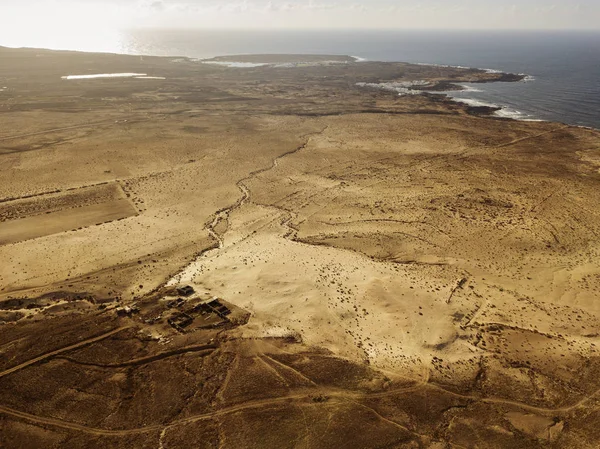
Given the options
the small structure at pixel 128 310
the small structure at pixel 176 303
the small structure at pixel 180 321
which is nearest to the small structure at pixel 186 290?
the small structure at pixel 176 303

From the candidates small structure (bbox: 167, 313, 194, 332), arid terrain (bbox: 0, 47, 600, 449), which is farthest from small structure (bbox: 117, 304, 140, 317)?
small structure (bbox: 167, 313, 194, 332)

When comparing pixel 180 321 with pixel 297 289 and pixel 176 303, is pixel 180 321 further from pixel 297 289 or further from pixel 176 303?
pixel 297 289

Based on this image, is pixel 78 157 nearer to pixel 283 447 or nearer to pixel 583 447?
pixel 283 447

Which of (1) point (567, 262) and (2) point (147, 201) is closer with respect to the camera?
(1) point (567, 262)

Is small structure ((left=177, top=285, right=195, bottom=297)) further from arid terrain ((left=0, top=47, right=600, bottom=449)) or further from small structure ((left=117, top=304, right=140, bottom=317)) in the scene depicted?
small structure ((left=117, top=304, right=140, bottom=317))

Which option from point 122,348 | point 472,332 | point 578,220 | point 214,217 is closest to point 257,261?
point 214,217

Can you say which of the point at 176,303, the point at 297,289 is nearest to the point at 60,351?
the point at 176,303
